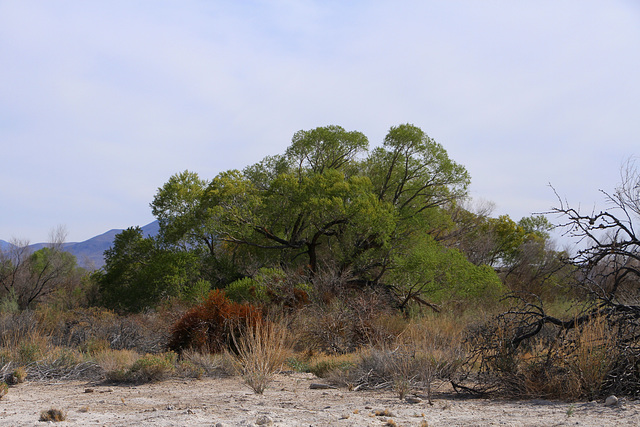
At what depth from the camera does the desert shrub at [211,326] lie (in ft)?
39.6

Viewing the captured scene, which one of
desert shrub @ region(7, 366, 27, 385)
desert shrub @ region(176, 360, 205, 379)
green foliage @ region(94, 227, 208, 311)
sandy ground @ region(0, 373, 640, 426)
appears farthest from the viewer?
green foliage @ region(94, 227, 208, 311)

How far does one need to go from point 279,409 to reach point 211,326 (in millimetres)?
6167

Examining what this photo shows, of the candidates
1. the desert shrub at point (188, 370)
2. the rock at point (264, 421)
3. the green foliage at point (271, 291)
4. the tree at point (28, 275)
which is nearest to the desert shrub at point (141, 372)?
the desert shrub at point (188, 370)

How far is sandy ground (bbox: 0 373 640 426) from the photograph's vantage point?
5.73 meters

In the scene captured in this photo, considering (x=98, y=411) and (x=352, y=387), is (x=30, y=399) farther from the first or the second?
(x=352, y=387)

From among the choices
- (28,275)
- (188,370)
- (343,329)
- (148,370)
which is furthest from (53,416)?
(28,275)

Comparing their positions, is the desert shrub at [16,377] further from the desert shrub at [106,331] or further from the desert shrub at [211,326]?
the desert shrub at [106,331]

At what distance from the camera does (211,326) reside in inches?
487

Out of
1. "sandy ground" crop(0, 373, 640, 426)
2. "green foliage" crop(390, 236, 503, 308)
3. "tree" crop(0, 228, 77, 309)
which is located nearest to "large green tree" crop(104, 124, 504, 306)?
"green foliage" crop(390, 236, 503, 308)

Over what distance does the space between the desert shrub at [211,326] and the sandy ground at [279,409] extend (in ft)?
10.9

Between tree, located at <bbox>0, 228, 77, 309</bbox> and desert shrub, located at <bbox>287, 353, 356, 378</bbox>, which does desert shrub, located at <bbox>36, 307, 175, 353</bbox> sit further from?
tree, located at <bbox>0, 228, 77, 309</bbox>

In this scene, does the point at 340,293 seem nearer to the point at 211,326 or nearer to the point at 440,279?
the point at 211,326

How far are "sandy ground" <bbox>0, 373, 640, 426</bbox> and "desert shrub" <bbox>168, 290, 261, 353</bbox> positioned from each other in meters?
3.33

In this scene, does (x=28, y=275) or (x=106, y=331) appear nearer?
(x=106, y=331)
